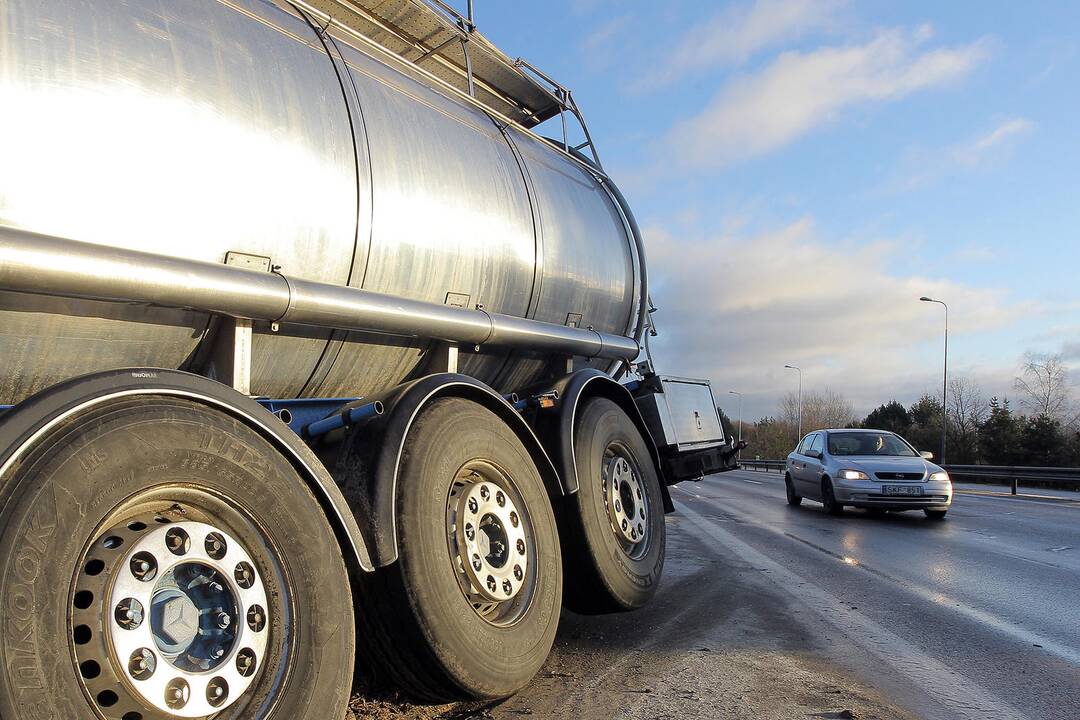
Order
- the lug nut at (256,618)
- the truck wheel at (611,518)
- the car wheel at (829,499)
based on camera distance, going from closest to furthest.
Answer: the lug nut at (256,618) → the truck wheel at (611,518) → the car wheel at (829,499)

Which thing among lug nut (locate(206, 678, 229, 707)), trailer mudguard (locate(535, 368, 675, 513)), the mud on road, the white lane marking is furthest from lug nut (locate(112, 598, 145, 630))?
the white lane marking

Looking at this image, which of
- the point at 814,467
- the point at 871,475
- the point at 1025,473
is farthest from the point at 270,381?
the point at 1025,473

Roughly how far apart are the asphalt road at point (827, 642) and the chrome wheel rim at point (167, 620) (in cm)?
115

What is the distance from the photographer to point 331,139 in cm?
341

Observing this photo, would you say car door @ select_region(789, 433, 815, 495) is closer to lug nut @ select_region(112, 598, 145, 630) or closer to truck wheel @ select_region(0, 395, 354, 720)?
truck wheel @ select_region(0, 395, 354, 720)

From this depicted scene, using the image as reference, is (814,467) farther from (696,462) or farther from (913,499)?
(696,462)

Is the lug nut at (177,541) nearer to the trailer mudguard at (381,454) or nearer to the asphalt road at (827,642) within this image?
the trailer mudguard at (381,454)

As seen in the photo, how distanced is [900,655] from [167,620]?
3887mm

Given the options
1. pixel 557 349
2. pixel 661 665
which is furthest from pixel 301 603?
pixel 557 349

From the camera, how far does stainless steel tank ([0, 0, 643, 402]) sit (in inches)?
96.6

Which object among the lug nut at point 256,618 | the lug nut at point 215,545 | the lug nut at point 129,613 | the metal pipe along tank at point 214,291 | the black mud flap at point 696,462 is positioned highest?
the metal pipe along tank at point 214,291

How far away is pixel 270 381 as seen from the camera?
135 inches

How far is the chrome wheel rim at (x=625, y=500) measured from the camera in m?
5.04

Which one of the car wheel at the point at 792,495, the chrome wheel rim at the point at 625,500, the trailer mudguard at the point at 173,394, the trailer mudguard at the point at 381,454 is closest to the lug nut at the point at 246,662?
the trailer mudguard at the point at 173,394
